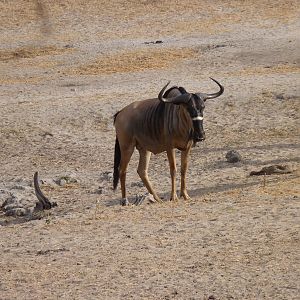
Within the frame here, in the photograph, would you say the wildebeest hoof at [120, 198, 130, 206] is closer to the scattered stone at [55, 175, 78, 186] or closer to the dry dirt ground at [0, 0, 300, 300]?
the dry dirt ground at [0, 0, 300, 300]

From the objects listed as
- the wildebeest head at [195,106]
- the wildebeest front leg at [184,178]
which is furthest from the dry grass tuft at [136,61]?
the wildebeest head at [195,106]

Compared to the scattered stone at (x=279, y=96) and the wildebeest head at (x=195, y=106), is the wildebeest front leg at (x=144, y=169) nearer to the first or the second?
the wildebeest head at (x=195, y=106)

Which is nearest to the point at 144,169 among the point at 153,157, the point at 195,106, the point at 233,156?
the point at 195,106

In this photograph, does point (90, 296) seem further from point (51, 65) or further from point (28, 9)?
point (28, 9)

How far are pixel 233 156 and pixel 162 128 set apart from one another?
2.99 meters

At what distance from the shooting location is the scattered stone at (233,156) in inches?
645

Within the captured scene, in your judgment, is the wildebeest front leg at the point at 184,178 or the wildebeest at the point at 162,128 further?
the wildebeest front leg at the point at 184,178

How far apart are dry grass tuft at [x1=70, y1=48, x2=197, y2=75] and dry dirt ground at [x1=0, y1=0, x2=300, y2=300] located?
0.19ft

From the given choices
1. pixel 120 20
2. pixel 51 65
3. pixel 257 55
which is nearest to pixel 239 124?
pixel 257 55

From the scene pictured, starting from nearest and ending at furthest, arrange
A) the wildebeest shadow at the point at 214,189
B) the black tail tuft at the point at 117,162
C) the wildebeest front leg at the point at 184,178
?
the wildebeest front leg at the point at 184,178 → the wildebeest shadow at the point at 214,189 → the black tail tuft at the point at 117,162

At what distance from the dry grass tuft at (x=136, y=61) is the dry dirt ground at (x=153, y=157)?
0.19 ft

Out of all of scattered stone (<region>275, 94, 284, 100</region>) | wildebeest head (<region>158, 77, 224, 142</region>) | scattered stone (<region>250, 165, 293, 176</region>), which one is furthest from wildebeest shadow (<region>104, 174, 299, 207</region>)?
scattered stone (<region>275, 94, 284, 100</region>)

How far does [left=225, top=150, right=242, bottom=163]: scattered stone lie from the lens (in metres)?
16.4

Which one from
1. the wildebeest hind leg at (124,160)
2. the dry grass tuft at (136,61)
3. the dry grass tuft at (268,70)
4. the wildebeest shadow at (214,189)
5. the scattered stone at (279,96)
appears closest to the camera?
the wildebeest shadow at (214,189)
